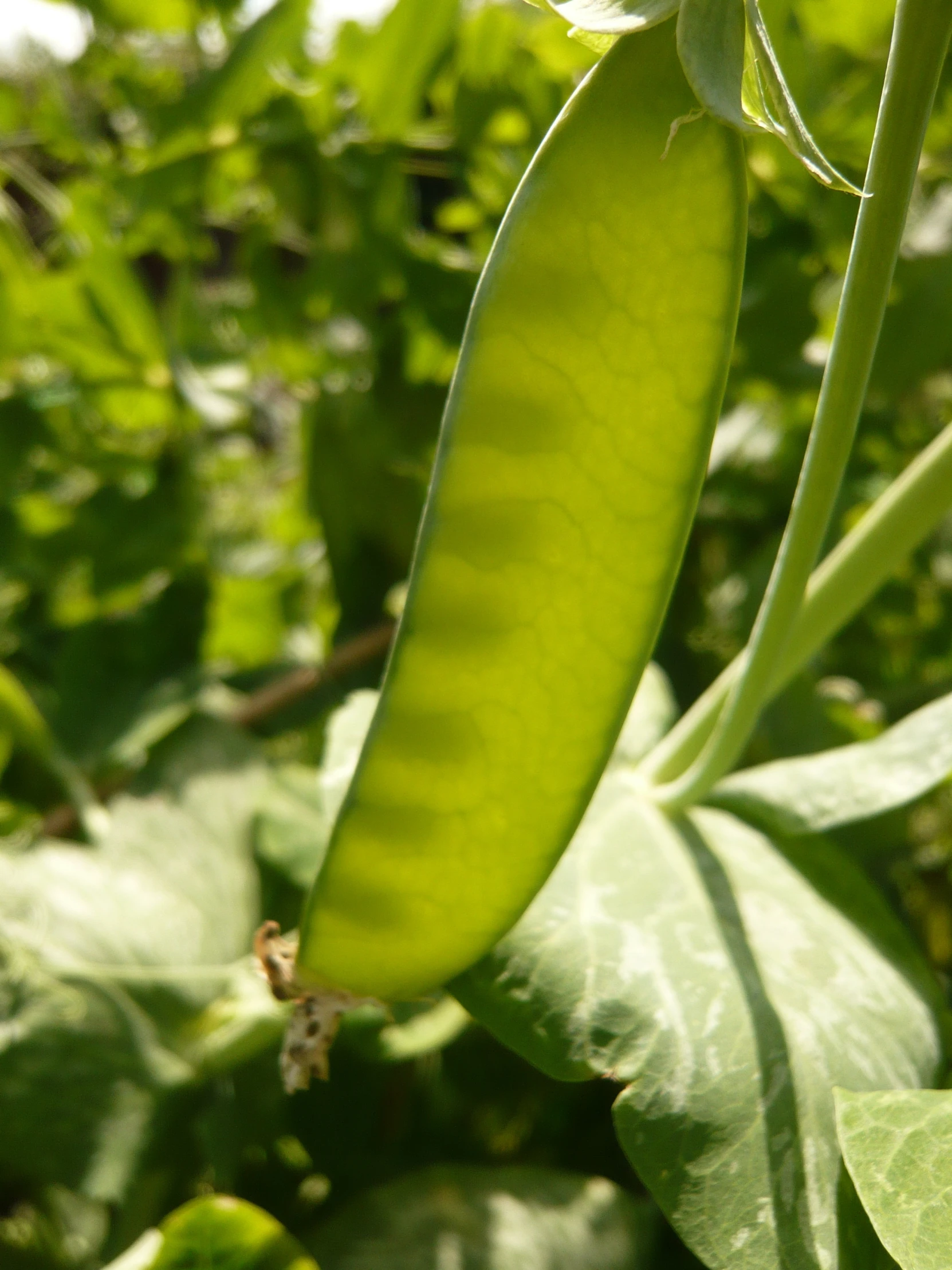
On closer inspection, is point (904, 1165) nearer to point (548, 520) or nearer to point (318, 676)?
point (548, 520)

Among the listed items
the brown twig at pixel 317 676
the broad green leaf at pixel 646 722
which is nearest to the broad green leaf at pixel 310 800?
the broad green leaf at pixel 646 722

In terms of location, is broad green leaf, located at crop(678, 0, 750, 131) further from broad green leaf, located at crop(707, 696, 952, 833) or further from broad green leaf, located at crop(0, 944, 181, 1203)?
broad green leaf, located at crop(0, 944, 181, 1203)

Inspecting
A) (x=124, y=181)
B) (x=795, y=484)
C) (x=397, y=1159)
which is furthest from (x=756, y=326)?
(x=397, y=1159)

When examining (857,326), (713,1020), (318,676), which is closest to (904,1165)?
(713,1020)

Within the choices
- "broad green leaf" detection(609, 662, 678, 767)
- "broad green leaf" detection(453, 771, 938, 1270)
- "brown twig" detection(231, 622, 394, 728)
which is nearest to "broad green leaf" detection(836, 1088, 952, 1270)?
"broad green leaf" detection(453, 771, 938, 1270)

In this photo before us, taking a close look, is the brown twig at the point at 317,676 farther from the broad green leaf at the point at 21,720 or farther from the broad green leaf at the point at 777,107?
the broad green leaf at the point at 777,107

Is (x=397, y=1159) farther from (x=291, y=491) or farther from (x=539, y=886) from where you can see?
(x=291, y=491)
